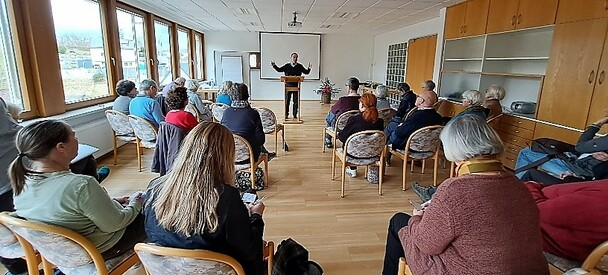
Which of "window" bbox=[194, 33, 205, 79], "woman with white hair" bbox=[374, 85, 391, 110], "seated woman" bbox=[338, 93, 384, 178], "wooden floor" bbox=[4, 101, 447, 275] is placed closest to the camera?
"wooden floor" bbox=[4, 101, 447, 275]

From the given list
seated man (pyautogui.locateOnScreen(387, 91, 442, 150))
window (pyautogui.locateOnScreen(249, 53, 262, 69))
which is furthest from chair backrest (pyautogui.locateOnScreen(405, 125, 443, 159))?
window (pyautogui.locateOnScreen(249, 53, 262, 69))

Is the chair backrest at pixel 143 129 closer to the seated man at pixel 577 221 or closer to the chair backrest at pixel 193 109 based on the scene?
the chair backrest at pixel 193 109

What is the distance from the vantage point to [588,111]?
3.28m

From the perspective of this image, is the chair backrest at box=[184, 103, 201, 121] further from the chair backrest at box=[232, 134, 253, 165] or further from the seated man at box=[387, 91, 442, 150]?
the seated man at box=[387, 91, 442, 150]

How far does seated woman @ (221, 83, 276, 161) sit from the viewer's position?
3170 millimetres

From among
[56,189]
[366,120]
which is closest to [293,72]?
[366,120]

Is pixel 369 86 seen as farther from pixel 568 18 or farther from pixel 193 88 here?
pixel 568 18

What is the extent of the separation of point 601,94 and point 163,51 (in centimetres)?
809

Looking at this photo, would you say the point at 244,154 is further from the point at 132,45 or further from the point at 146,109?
the point at 132,45

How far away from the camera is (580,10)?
132 inches

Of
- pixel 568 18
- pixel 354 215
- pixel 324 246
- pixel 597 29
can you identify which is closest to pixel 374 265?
pixel 324 246

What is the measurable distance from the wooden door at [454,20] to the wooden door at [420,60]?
1.07 meters

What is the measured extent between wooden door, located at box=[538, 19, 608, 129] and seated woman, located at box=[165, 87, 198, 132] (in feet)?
12.9

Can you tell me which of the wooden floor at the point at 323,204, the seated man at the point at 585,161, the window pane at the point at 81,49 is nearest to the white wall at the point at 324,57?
the window pane at the point at 81,49
